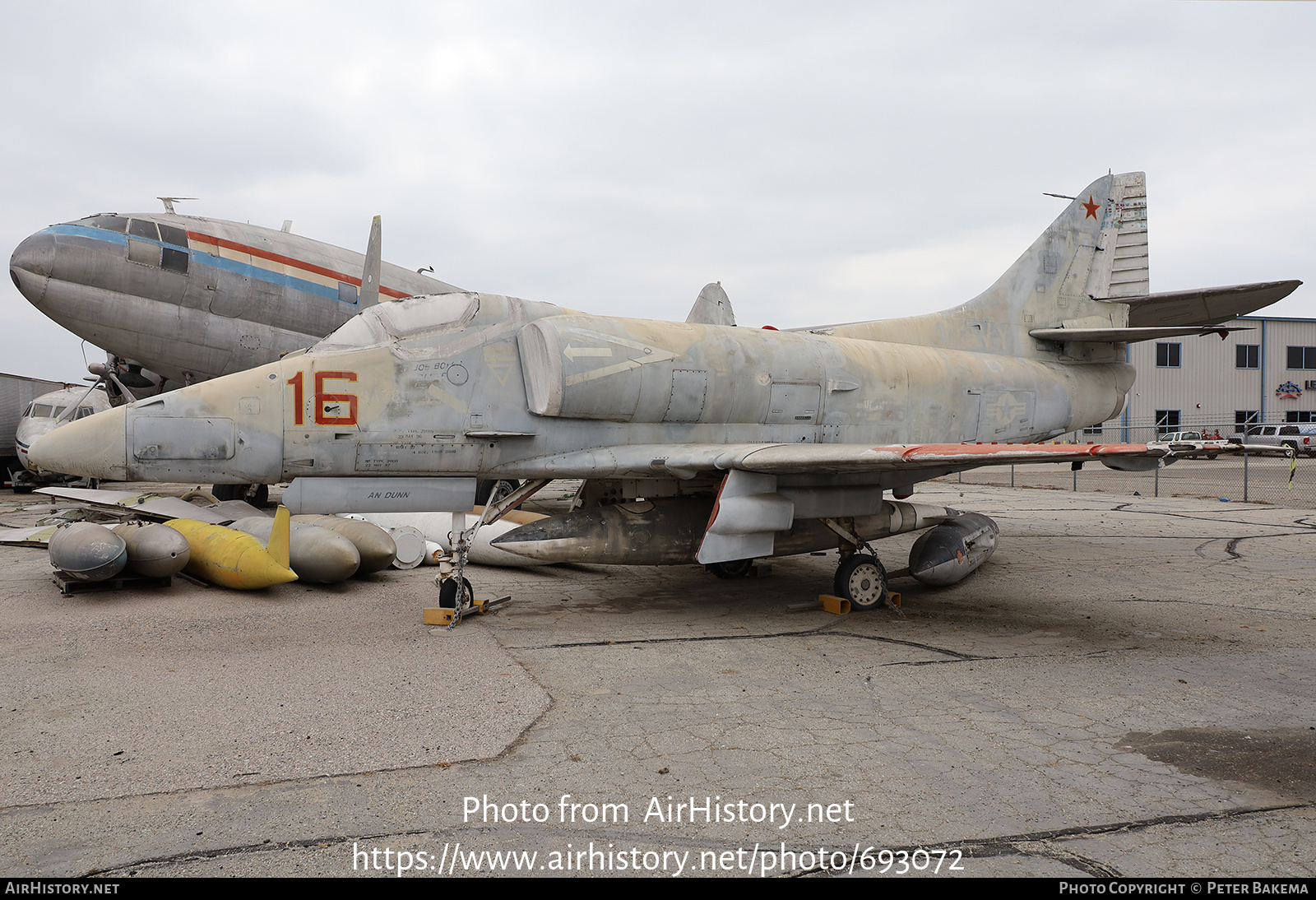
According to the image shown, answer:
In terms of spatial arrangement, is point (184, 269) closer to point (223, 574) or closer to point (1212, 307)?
point (223, 574)

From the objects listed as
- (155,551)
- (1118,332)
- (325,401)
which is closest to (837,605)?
(325,401)

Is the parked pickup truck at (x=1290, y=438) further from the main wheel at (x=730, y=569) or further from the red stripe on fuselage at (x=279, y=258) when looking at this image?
the red stripe on fuselage at (x=279, y=258)

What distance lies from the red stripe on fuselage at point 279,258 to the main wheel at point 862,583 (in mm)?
8955

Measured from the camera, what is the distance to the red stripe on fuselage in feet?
41.1

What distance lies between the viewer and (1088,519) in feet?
53.4

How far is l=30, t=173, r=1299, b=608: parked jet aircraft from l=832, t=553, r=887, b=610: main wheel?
0.07 ft

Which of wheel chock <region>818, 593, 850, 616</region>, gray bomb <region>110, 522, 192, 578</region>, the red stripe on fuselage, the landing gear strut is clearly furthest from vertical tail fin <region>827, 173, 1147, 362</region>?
gray bomb <region>110, 522, 192, 578</region>

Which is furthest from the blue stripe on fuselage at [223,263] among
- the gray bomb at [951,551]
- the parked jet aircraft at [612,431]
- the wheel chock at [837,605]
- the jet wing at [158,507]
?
the gray bomb at [951,551]

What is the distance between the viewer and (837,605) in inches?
311

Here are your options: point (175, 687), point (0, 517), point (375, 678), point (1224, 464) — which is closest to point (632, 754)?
point (375, 678)

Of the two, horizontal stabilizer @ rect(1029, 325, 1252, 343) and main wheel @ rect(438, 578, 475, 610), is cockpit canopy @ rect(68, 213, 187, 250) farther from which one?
horizontal stabilizer @ rect(1029, 325, 1252, 343)

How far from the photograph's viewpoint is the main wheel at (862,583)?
7.95m

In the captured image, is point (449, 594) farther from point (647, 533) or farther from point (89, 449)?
point (89, 449)

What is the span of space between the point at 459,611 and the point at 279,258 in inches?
359
